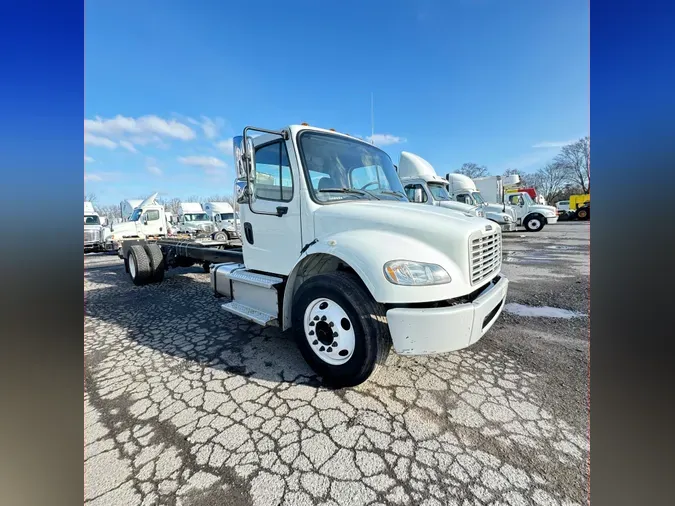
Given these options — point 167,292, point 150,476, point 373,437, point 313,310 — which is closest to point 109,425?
point 150,476

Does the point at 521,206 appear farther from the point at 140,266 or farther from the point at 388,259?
the point at 140,266

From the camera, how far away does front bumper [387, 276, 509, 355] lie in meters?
2.12

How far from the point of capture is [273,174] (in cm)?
346

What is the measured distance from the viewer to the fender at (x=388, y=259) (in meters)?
A: 2.16

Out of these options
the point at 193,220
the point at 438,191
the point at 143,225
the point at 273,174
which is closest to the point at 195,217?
the point at 193,220

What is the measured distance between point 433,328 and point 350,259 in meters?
0.86

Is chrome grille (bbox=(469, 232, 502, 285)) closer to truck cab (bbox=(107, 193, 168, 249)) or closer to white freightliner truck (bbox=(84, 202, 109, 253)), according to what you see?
truck cab (bbox=(107, 193, 168, 249))

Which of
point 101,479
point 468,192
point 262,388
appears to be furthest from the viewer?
point 468,192

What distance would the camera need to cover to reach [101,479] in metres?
1.70

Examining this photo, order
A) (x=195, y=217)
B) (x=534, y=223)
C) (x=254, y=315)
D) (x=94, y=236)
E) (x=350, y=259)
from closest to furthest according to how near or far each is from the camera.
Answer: (x=350, y=259) → (x=254, y=315) → (x=94, y=236) → (x=534, y=223) → (x=195, y=217)

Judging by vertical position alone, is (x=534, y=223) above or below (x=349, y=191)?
above
